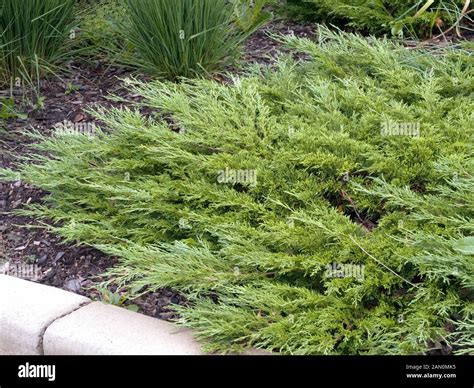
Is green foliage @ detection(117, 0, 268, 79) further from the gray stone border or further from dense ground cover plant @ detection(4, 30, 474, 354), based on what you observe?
the gray stone border

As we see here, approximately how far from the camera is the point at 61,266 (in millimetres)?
3500

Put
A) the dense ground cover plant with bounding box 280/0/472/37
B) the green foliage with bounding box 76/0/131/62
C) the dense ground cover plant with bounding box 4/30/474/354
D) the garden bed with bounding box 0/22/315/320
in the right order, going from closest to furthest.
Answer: the dense ground cover plant with bounding box 4/30/474/354, the garden bed with bounding box 0/22/315/320, the dense ground cover plant with bounding box 280/0/472/37, the green foliage with bounding box 76/0/131/62

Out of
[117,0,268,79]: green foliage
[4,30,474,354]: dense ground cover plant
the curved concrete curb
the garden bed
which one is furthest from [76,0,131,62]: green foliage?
the curved concrete curb

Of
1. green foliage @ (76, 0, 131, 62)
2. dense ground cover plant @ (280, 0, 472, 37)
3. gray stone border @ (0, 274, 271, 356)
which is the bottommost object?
gray stone border @ (0, 274, 271, 356)

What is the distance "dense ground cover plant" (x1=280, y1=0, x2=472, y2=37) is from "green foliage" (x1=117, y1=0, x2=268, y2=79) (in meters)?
0.60

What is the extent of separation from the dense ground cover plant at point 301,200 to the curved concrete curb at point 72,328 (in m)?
0.12

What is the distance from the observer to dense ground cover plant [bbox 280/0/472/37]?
4.79 m

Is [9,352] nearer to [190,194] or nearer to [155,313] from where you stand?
[155,313]

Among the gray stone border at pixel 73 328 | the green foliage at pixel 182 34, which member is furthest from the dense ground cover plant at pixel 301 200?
the green foliage at pixel 182 34

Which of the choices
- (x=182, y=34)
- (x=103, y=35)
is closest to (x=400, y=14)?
(x=182, y=34)

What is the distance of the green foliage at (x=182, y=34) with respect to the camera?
14.4 feet

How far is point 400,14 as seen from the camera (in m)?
4.96

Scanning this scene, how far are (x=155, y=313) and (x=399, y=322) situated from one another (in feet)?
3.11

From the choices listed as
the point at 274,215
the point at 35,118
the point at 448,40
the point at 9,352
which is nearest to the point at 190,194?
the point at 274,215
